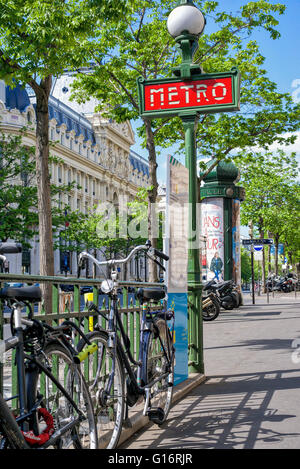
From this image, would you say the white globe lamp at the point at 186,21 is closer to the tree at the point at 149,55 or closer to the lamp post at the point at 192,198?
the lamp post at the point at 192,198

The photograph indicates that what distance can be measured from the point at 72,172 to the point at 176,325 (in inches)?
2627

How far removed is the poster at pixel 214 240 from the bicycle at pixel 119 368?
21186 millimetres

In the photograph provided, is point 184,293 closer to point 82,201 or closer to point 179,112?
point 179,112

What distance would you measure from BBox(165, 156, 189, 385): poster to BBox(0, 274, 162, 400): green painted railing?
35 centimetres

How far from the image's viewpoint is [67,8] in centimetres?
933

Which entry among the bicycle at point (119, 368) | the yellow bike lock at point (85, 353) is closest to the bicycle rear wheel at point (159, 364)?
the bicycle at point (119, 368)

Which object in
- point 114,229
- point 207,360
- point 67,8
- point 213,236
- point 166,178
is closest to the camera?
point 166,178

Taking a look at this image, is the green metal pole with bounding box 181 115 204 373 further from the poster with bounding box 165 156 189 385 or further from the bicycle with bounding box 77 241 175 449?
the bicycle with bounding box 77 241 175 449

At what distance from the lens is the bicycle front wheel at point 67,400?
360 cm

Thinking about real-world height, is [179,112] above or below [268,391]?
above

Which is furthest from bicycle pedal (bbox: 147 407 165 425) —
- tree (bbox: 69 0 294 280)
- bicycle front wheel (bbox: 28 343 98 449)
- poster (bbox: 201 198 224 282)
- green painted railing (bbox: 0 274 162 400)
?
poster (bbox: 201 198 224 282)

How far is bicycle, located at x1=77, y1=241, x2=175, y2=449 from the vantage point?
4.55 m

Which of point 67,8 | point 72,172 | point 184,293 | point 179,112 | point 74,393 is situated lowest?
point 74,393

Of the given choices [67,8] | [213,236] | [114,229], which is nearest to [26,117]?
[114,229]
